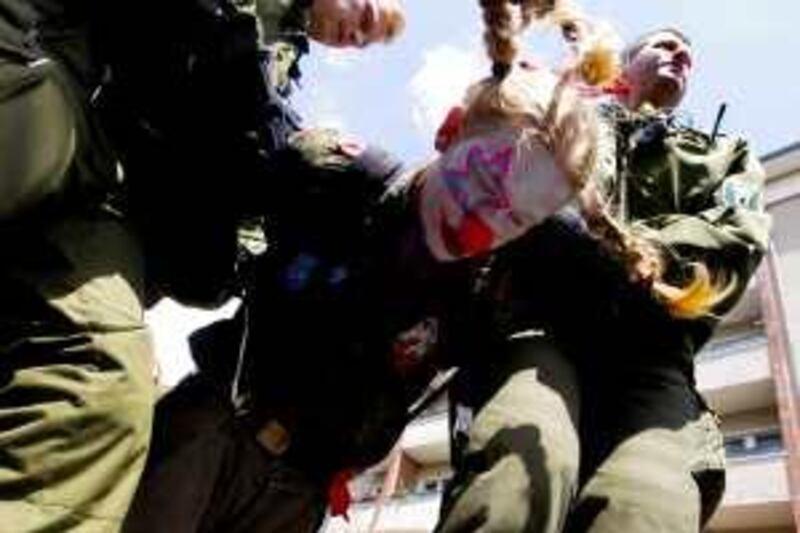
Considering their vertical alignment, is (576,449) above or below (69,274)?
below

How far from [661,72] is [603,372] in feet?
3.68

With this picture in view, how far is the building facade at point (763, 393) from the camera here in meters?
17.7

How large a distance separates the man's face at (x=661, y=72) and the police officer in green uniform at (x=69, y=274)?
62.7 inches

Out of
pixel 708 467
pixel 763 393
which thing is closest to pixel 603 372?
pixel 708 467

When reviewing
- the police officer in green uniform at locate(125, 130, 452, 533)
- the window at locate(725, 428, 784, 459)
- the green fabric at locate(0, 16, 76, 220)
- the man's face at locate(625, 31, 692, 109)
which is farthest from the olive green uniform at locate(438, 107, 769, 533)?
the window at locate(725, 428, 784, 459)

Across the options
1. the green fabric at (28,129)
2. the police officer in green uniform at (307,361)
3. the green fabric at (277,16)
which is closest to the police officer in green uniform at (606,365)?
the police officer in green uniform at (307,361)

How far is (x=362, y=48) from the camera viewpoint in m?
2.34

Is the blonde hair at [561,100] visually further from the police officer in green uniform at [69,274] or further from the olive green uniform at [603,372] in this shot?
the police officer in green uniform at [69,274]

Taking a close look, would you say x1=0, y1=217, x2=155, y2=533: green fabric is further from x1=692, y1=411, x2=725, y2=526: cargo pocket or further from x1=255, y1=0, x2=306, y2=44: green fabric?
x1=692, y1=411, x2=725, y2=526: cargo pocket

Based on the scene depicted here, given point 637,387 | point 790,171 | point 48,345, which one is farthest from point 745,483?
point 48,345

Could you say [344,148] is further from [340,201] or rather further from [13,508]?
[13,508]

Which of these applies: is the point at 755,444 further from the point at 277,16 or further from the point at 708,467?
the point at 277,16

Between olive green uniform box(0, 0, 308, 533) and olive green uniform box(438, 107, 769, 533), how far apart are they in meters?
0.72

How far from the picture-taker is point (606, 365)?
8.68 ft
